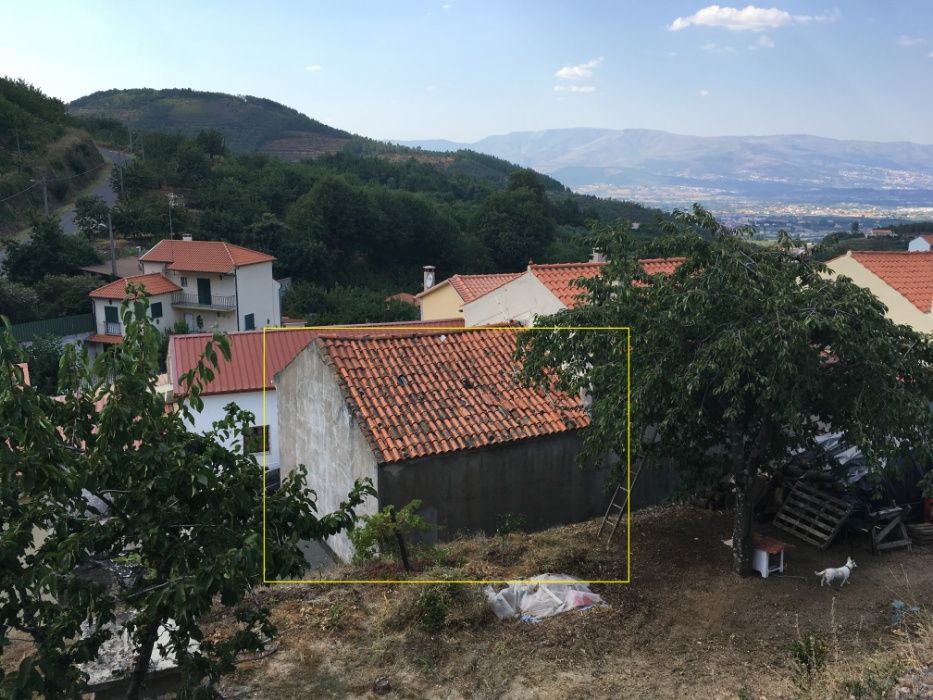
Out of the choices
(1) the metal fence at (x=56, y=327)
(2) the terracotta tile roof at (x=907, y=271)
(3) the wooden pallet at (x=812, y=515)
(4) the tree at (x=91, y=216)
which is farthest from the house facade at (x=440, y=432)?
(4) the tree at (x=91, y=216)

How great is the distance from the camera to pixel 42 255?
157 ft

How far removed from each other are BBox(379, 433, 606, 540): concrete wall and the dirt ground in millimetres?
1470

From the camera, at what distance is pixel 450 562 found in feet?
34.6

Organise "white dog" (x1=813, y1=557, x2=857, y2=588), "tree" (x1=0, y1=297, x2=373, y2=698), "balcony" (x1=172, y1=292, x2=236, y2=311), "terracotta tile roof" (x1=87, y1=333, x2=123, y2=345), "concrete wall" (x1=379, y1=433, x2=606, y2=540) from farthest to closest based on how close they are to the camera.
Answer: "balcony" (x1=172, y1=292, x2=236, y2=311) → "terracotta tile roof" (x1=87, y1=333, x2=123, y2=345) → "concrete wall" (x1=379, y1=433, x2=606, y2=540) → "white dog" (x1=813, y1=557, x2=857, y2=588) → "tree" (x1=0, y1=297, x2=373, y2=698)

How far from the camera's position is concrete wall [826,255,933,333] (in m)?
15.4

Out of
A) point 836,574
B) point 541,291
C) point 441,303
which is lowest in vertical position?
point 836,574

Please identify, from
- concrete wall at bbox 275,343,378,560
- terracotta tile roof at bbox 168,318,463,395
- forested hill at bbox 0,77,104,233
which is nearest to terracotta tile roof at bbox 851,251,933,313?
terracotta tile roof at bbox 168,318,463,395

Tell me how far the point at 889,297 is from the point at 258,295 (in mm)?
40588

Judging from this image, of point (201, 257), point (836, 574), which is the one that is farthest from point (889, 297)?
point (201, 257)

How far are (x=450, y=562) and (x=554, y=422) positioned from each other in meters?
3.83

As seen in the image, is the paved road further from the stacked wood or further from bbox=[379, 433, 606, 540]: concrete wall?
the stacked wood

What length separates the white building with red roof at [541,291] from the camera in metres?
17.6

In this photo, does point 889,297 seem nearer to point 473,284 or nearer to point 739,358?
point 739,358

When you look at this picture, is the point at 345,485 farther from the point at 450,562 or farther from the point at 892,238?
the point at 892,238
